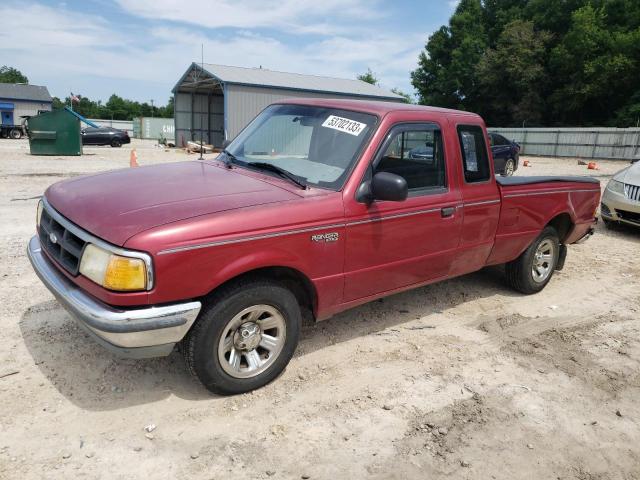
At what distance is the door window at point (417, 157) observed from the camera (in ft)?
12.7

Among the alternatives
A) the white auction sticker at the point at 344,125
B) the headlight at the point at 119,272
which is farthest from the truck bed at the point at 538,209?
the headlight at the point at 119,272

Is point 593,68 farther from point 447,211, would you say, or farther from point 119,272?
point 119,272

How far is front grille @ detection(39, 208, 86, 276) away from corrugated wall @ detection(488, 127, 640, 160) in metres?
31.7

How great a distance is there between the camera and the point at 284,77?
32406mm

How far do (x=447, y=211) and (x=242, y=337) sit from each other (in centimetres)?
206

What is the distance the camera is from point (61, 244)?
3137mm

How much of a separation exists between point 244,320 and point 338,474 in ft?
3.58

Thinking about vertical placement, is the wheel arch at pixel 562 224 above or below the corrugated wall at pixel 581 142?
below

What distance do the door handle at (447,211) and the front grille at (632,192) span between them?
230 inches

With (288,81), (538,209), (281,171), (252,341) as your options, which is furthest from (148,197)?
(288,81)

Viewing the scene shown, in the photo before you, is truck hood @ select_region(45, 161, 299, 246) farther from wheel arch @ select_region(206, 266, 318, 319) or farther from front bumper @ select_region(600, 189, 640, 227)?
front bumper @ select_region(600, 189, 640, 227)

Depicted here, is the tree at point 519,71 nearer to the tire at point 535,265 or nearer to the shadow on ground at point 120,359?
the tire at point 535,265

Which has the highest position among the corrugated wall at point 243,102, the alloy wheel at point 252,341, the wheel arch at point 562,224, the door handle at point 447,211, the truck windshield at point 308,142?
the corrugated wall at point 243,102

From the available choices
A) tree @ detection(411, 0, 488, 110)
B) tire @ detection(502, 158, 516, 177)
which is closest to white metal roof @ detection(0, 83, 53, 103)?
tree @ detection(411, 0, 488, 110)
